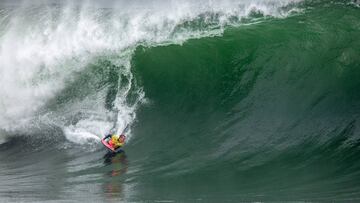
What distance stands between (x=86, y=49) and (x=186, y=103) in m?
3.66

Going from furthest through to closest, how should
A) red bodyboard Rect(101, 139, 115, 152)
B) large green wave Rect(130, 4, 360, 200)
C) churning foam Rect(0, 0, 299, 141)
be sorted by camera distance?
churning foam Rect(0, 0, 299, 141)
red bodyboard Rect(101, 139, 115, 152)
large green wave Rect(130, 4, 360, 200)

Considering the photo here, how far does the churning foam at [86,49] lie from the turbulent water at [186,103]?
4cm

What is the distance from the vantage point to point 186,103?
664 inches

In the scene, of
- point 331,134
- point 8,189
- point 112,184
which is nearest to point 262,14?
point 331,134

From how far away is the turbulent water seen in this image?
41.6 feet

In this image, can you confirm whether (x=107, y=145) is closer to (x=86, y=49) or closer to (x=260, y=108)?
(x=260, y=108)

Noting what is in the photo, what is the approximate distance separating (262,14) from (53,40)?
640cm

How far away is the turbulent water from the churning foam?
42 mm

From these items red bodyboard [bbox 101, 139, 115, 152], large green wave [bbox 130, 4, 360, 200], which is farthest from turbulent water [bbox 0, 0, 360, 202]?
red bodyboard [bbox 101, 139, 115, 152]

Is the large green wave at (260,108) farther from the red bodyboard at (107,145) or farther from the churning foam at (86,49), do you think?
the red bodyboard at (107,145)

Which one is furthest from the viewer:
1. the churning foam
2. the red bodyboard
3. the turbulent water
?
the churning foam

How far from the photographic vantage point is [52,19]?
834 inches

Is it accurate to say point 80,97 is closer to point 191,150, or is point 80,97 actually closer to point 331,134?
point 191,150

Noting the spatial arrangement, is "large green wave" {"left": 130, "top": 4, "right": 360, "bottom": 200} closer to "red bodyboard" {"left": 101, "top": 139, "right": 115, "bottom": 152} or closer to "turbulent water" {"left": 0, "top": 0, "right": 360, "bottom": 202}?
"turbulent water" {"left": 0, "top": 0, "right": 360, "bottom": 202}
